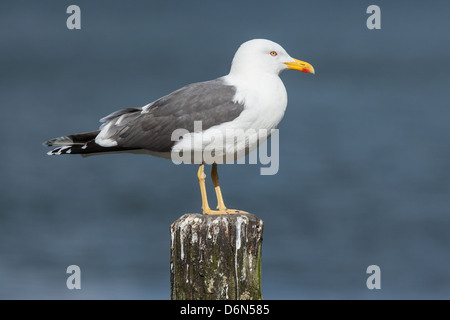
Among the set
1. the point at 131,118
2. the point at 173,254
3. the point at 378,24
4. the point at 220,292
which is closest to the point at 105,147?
the point at 131,118

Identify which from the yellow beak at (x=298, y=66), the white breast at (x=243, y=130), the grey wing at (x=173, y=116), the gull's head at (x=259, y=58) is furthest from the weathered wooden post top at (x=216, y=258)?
the yellow beak at (x=298, y=66)

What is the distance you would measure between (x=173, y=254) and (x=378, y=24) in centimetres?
1567

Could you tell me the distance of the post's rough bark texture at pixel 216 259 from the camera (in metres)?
5.27

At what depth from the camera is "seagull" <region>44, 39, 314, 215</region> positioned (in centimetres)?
604

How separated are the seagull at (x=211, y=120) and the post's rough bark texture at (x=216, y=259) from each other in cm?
51

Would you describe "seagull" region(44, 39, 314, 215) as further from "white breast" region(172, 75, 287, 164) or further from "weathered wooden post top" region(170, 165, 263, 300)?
"weathered wooden post top" region(170, 165, 263, 300)

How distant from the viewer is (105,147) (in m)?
6.34

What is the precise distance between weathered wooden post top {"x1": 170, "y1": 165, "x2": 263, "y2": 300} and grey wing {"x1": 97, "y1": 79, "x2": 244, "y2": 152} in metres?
1.03

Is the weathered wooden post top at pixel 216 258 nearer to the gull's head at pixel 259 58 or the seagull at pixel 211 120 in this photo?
the seagull at pixel 211 120

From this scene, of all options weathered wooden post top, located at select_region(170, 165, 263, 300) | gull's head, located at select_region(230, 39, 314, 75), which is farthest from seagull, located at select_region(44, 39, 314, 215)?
weathered wooden post top, located at select_region(170, 165, 263, 300)

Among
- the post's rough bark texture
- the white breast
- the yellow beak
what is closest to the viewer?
the post's rough bark texture

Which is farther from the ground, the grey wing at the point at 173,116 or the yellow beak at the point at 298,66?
the yellow beak at the point at 298,66

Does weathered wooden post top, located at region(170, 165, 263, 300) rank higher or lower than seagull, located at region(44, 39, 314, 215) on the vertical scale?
lower

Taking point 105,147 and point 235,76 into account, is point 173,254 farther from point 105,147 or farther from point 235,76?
point 235,76
